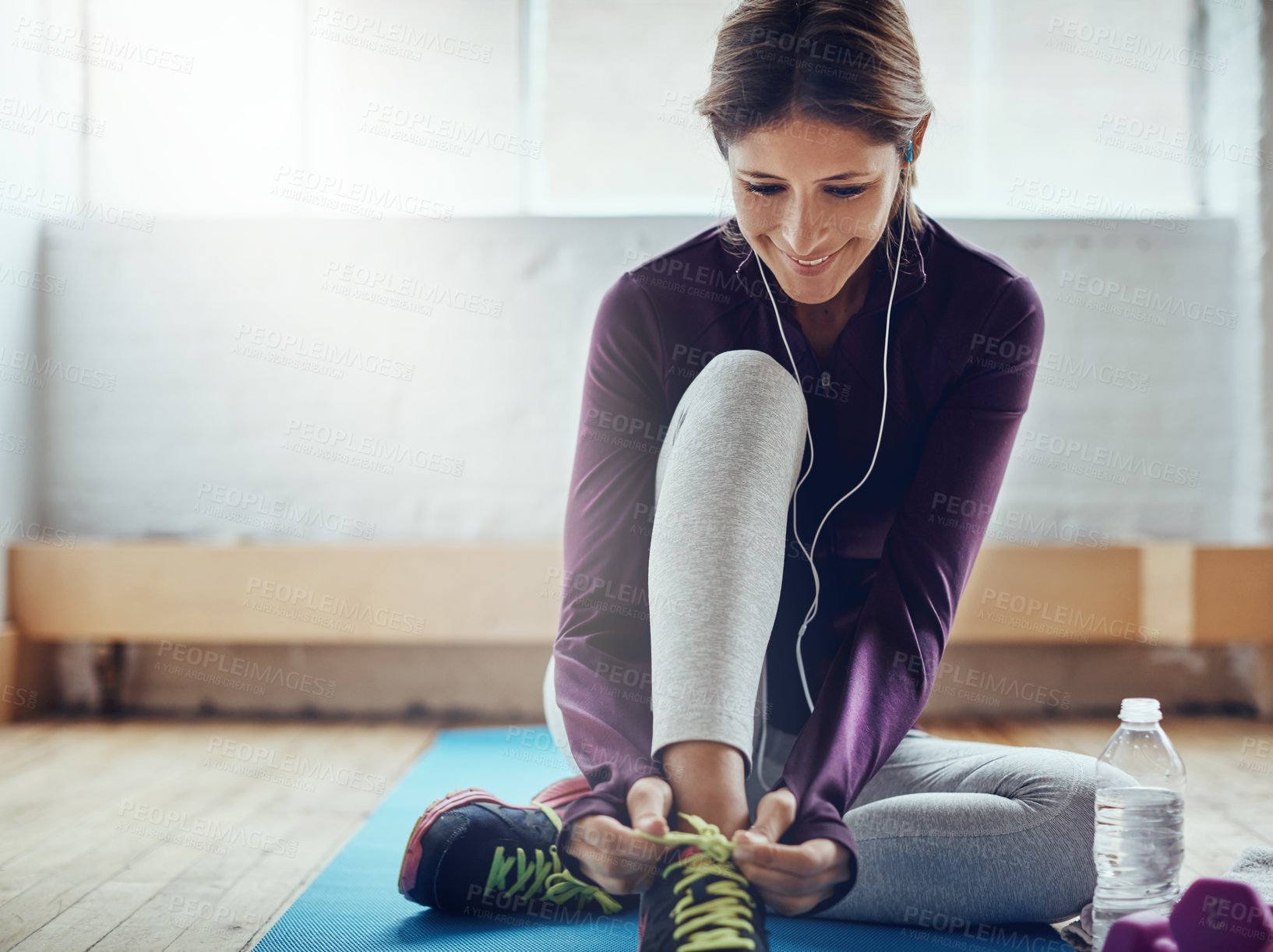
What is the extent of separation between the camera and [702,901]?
2.59 ft

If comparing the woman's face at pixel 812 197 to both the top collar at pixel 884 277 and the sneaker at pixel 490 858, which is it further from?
the sneaker at pixel 490 858

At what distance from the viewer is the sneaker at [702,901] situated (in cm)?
77

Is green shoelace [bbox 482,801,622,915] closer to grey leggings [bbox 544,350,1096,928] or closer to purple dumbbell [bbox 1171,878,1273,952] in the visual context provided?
grey leggings [bbox 544,350,1096,928]

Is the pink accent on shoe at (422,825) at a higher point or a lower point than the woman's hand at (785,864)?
lower

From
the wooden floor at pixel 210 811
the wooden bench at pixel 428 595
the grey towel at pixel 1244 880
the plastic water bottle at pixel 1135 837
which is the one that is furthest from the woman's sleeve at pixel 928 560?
the wooden bench at pixel 428 595

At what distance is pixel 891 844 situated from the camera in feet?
3.53

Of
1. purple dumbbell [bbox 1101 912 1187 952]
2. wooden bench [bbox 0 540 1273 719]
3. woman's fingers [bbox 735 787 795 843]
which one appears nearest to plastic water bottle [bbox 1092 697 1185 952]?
purple dumbbell [bbox 1101 912 1187 952]

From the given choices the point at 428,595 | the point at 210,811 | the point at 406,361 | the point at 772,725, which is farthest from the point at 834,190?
the point at 406,361

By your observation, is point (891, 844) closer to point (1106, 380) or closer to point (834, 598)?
point (834, 598)

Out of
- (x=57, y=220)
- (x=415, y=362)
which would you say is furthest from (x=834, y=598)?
(x=57, y=220)

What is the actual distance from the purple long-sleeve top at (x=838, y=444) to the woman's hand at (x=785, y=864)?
0.80ft

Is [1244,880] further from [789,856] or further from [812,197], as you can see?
[812,197]

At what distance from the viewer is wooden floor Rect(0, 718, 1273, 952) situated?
1.20m

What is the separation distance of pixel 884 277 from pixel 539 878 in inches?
30.3
